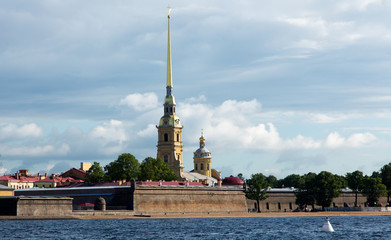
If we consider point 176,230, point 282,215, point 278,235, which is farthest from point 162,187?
point 278,235

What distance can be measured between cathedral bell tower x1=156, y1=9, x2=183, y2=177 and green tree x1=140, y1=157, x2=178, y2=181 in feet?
111

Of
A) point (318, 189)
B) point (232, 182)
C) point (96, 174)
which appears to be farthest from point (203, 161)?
point (318, 189)

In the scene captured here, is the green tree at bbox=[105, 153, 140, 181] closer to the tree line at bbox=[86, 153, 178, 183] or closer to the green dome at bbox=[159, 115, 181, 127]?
the tree line at bbox=[86, 153, 178, 183]

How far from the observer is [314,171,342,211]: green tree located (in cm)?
12416

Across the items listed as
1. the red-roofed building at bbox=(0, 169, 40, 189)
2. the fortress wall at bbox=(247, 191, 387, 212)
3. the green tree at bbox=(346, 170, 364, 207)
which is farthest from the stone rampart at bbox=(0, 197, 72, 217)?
the red-roofed building at bbox=(0, 169, 40, 189)

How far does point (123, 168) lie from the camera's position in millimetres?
137500

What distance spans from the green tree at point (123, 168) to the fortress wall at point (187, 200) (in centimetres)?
2139

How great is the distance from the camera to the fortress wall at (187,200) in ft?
364

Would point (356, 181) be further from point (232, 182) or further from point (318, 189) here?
point (232, 182)

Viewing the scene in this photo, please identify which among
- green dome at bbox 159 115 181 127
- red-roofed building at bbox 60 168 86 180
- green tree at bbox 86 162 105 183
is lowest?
green tree at bbox 86 162 105 183

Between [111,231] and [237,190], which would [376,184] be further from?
[111,231]

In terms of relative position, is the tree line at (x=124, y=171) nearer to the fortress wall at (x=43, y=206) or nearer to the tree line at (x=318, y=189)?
the tree line at (x=318, y=189)

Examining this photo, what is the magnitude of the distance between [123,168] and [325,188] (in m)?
40.6

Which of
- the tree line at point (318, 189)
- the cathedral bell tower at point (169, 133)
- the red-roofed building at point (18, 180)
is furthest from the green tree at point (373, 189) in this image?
the red-roofed building at point (18, 180)
